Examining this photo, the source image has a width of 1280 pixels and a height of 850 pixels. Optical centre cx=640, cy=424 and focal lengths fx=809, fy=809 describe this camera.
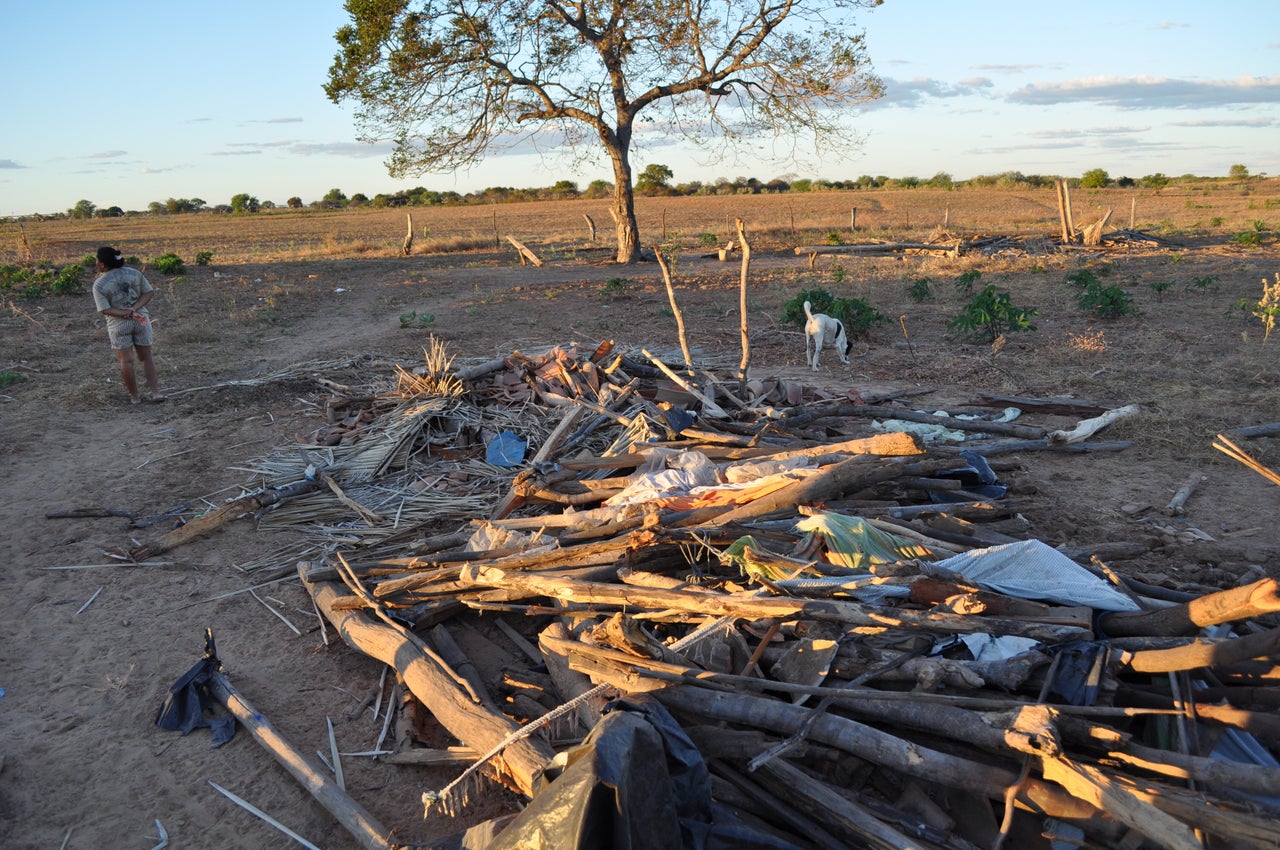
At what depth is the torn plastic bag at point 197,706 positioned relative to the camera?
3.42 metres

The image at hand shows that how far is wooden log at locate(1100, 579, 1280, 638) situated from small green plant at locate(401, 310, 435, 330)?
10579 mm

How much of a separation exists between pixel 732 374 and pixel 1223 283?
34.4 feet

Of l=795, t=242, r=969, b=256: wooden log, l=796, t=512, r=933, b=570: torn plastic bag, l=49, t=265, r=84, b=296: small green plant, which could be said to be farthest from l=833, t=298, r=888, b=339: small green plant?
l=49, t=265, r=84, b=296: small green plant

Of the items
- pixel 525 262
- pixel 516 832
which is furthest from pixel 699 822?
pixel 525 262

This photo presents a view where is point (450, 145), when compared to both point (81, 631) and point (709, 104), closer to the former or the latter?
point (709, 104)

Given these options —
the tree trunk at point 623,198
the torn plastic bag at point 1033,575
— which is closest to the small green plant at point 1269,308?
the torn plastic bag at point 1033,575

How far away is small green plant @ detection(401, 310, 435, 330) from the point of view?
39.8 feet

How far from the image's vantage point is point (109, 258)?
7859 mm

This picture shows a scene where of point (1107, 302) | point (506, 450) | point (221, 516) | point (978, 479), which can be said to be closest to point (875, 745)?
point (978, 479)

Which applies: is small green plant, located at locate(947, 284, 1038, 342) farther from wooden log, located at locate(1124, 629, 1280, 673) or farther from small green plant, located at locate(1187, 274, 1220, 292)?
wooden log, located at locate(1124, 629, 1280, 673)

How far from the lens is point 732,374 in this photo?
26.2 ft

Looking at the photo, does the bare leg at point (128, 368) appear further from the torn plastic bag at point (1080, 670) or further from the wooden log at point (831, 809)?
the torn plastic bag at point (1080, 670)

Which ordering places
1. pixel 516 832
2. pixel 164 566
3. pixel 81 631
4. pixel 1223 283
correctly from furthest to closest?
pixel 1223 283 → pixel 164 566 → pixel 81 631 → pixel 516 832

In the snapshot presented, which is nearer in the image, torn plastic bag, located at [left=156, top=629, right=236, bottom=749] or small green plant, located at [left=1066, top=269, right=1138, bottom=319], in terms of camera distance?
torn plastic bag, located at [left=156, top=629, right=236, bottom=749]
